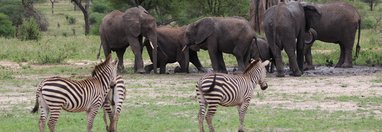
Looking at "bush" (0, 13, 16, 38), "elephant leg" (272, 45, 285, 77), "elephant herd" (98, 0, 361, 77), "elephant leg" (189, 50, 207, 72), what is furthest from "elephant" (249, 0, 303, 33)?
"bush" (0, 13, 16, 38)

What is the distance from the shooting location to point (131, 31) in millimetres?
22156

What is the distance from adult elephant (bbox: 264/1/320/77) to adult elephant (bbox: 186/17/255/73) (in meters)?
0.53

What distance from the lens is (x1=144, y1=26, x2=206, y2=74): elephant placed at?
22469 millimetres

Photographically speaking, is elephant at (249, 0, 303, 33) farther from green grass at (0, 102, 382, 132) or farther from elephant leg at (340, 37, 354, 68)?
green grass at (0, 102, 382, 132)

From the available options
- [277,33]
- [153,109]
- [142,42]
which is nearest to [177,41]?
[142,42]

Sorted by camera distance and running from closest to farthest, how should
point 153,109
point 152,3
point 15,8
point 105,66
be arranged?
point 105,66 < point 153,109 < point 152,3 < point 15,8

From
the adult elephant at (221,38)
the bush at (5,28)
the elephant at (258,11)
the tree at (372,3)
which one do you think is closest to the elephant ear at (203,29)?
the adult elephant at (221,38)

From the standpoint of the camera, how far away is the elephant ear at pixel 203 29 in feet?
70.7

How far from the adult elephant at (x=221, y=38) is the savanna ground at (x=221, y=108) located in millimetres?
763

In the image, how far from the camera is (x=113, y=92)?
453 inches

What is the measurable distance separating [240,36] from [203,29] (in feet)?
3.40

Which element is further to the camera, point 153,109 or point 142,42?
point 142,42

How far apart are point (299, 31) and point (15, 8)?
31.8m

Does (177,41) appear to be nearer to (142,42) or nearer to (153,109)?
(142,42)
